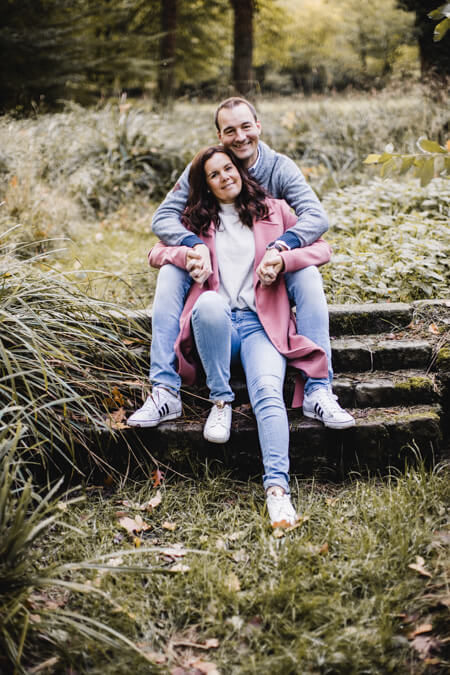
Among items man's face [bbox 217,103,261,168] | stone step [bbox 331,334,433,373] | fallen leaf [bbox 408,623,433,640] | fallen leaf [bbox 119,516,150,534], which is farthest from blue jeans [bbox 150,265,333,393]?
fallen leaf [bbox 408,623,433,640]

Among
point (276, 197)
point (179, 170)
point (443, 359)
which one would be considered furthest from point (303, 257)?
point (179, 170)

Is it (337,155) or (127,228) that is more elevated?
(337,155)

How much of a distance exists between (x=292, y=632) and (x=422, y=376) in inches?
59.4

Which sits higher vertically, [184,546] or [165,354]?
[165,354]

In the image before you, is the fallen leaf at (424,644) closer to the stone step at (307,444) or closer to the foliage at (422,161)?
the stone step at (307,444)

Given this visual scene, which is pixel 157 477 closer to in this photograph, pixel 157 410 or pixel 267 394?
pixel 157 410

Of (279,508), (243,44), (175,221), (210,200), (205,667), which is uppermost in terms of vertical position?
(243,44)

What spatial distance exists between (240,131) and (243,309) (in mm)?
949

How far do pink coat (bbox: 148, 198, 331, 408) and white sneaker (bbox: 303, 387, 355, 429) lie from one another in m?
0.07

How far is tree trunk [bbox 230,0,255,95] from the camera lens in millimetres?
9141

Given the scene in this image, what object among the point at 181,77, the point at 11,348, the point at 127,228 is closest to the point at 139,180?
the point at 127,228

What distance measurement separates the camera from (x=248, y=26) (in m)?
9.29

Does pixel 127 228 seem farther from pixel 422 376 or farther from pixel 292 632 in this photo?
pixel 292 632

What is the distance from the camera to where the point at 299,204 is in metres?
2.84
